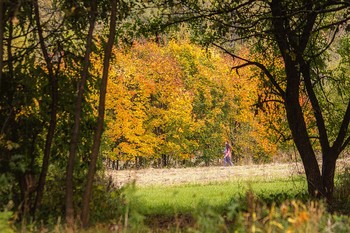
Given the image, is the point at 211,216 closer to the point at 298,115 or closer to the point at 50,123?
the point at 50,123

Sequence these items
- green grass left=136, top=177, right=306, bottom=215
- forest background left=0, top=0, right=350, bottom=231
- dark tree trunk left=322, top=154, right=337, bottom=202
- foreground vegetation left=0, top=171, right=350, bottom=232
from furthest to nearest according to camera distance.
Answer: dark tree trunk left=322, top=154, right=337, bottom=202 → green grass left=136, top=177, right=306, bottom=215 → forest background left=0, top=0, right=350, bottom=231 → foreground vegetation left=0, top=171, right=350, bottom=232

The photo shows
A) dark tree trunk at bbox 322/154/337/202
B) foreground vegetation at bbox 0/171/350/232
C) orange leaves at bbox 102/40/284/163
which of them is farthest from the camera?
orange leaves at bbox 102/40/284/163

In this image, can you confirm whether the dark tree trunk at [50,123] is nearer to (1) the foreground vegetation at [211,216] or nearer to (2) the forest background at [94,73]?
(2) the forest background at [94,73]

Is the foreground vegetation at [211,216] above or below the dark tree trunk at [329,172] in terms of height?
below

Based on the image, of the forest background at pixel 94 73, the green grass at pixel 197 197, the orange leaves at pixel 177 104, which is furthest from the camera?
the orange leaves at pixel 177 104

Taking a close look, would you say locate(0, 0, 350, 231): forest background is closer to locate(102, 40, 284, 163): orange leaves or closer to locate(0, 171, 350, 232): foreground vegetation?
locate(0, 171, 350, 232): foreground vegetation

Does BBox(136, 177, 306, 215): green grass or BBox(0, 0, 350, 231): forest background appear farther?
BBox(136, 177, 306, 215): green grass

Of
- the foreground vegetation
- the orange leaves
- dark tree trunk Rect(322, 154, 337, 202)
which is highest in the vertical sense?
the orange leaves

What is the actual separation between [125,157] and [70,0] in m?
31.5

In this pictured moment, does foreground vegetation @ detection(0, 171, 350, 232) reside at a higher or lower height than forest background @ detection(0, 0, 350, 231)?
lower

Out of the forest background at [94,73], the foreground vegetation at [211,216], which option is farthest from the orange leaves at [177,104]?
the foreground vegetation at [211,216]

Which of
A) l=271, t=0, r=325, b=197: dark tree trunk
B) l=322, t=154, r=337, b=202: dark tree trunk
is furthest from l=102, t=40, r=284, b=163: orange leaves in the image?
l=322, t=154, r=337, b=202: dark tree trunk

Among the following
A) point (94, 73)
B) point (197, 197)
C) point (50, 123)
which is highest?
point (94, 73)

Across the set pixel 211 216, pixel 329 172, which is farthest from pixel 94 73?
pixel 329 172
